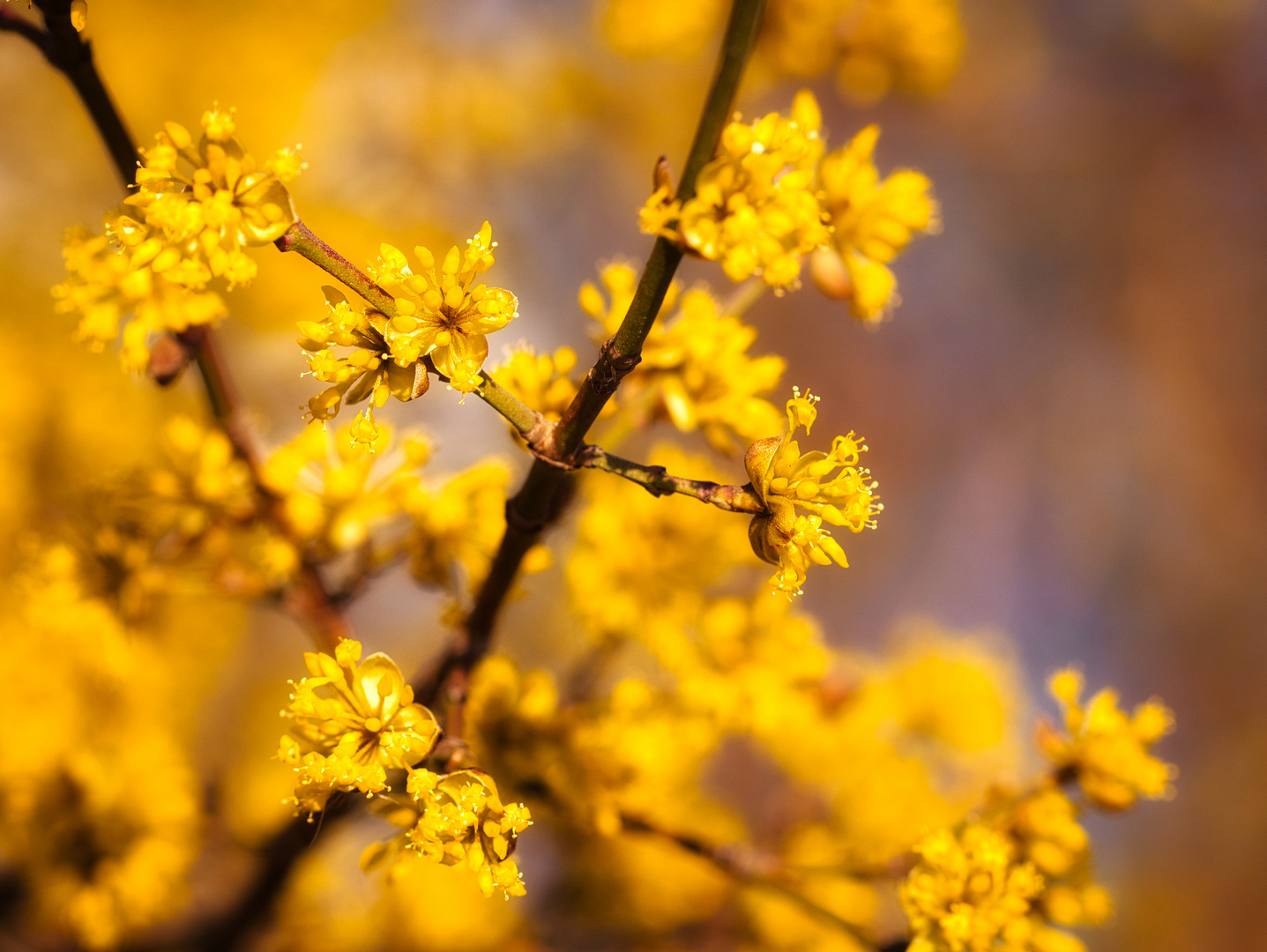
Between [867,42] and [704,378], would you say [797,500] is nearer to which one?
[704,378]

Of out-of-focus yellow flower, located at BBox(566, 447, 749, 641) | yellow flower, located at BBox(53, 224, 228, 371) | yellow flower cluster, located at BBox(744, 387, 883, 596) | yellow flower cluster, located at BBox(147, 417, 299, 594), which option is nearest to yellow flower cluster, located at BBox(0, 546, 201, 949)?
yellow flower cluster, located at BBox(147, 417, 299, 594)

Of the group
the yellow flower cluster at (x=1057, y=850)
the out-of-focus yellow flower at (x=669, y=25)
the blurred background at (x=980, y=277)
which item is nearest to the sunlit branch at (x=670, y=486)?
the yellow flower cluster at (x=1057, y=850)

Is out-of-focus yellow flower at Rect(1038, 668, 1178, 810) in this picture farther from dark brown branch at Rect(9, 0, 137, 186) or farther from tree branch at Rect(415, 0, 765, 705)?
dark brown branch at Rect(9, 0, 137, 186)

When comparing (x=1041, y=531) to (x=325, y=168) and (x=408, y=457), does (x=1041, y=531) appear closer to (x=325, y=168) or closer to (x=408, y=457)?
(x=325, y=168)

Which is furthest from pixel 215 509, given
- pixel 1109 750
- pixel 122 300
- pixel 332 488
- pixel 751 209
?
pixel 1109 750

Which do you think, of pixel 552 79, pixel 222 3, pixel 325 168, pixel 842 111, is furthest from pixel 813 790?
pixel 842 111

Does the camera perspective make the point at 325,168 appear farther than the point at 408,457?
Yes
